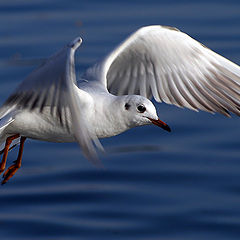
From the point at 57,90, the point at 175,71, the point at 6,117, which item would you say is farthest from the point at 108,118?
the point at 175,71

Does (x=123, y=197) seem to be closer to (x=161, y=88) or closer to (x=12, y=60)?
(x=161, y=88)

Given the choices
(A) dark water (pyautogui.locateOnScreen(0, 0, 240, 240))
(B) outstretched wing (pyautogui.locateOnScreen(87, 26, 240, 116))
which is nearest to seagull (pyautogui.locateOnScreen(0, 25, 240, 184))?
(B) outstretched wing (pyautogui.locateOnScreen(87, 26, 240, 116))

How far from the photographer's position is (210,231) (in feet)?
36.0

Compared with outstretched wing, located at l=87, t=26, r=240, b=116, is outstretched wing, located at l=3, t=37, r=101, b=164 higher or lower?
higher

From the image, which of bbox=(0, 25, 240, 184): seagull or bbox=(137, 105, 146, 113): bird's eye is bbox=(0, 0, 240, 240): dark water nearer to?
bbox=(0, 25, 240, 184): seagull

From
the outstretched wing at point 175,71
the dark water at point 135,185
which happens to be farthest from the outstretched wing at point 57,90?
the dark water at point 135,185

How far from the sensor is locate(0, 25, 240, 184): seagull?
827 cm

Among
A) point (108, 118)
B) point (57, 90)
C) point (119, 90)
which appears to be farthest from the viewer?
point (119, 90)

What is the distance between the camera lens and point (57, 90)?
8211mm

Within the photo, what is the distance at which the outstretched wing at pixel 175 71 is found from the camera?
9984 mm

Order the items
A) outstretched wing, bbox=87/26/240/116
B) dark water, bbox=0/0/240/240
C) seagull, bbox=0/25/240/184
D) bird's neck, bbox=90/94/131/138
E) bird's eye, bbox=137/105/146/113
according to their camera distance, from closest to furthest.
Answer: seagull, bbox=0/25/240/184 < bird's neck, bbox=90/94/131/138 < bird's eye, bbox=137/105/146/113 < outstretched wing, bbox=87/26/240/116 < dark water, bbox=0/0/240/240

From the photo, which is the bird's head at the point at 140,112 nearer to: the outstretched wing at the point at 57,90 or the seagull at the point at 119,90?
the seagull at the point at 119,90

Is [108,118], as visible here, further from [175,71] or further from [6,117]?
[175,71]

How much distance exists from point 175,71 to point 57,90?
2.21 metres
